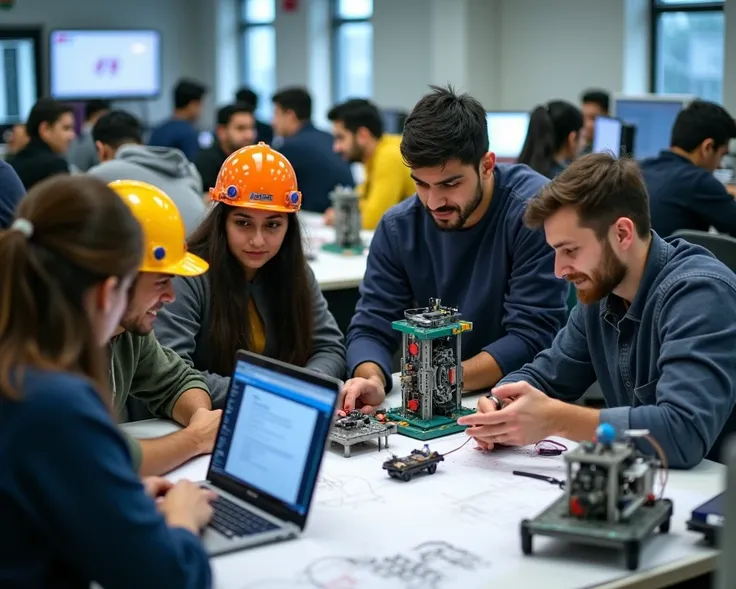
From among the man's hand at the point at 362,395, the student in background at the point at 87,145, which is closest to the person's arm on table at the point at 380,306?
the man's hand at the point at 362,395

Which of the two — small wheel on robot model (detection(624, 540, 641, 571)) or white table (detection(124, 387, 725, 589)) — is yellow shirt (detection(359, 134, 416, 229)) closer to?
white table (detection(124, 387, 725, 589))

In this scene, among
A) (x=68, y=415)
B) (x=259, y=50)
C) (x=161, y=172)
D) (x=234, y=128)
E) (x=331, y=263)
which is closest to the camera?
(x=68, y=415)

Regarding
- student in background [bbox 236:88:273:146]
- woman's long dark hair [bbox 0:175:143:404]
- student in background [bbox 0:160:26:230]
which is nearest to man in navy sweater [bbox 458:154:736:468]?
woman's long dark hair [bbox 0:175:143:404]

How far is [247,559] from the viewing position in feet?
5.37

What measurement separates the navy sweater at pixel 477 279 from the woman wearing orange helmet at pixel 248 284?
0.19 metres

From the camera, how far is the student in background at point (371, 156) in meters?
5.70

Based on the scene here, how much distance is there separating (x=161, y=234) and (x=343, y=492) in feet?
2.08

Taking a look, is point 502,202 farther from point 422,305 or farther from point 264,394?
point 264,394

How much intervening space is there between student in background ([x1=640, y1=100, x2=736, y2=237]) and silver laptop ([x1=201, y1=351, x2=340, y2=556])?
3.16 meters

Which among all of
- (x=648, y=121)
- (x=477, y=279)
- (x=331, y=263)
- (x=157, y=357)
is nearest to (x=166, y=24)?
(x=648, y=121)

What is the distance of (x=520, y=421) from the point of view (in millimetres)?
2035

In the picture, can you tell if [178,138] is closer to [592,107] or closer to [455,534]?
[592,107]

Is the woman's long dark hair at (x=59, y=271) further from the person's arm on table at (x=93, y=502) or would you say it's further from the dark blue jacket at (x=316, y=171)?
the dark blue jacket at (x=316, y=171)

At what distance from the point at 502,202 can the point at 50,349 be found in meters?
1.75
